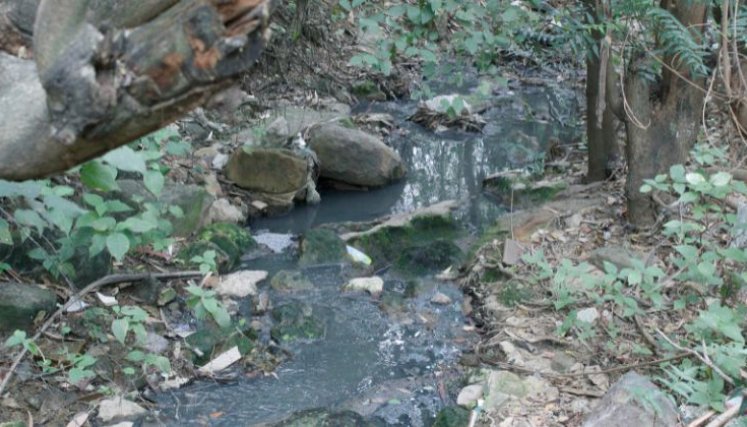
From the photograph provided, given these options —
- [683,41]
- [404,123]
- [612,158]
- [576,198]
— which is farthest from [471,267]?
[404,123]

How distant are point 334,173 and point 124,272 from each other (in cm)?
307

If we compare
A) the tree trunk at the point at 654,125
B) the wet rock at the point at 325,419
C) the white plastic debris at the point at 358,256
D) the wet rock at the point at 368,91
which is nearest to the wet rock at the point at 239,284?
the white plastic debris at the point at 358,256

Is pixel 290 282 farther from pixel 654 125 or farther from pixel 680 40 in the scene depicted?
pixel 680 40

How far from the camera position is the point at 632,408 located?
143 inches

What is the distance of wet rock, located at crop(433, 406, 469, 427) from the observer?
13.6 ft

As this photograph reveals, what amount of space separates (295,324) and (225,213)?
1.92 m

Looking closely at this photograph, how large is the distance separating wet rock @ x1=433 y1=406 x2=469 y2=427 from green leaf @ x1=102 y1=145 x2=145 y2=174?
2219 mm

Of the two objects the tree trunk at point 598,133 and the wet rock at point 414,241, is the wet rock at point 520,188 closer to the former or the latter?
the tree trunk at point 598,133

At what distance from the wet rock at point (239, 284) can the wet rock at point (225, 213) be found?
85 centimetres

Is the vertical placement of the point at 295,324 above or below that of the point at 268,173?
below

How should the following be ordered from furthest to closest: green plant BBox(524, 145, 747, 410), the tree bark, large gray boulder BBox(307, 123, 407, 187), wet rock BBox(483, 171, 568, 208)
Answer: large gray boulder BBox(307, 123, 407, 187), wet rock BBox(483, 171, 568, 208), green plant BBox(524, 145, 747, 410), the tree bark

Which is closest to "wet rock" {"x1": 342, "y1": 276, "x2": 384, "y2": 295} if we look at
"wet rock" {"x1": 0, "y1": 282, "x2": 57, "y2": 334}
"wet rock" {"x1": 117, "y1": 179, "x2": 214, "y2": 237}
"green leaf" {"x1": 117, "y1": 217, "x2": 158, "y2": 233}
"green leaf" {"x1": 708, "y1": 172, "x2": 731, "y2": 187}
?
"wet rock" {"x1": 117, "y1": 179, "x2": 214, "y2": 237}

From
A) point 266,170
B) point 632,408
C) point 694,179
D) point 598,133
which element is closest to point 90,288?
point 266,170

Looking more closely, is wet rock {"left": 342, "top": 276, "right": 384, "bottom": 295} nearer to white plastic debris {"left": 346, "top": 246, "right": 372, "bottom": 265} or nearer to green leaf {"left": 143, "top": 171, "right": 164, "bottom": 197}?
white plastic debris {"left": 346, "top": 246, "right": 372, "bottom": 265}
